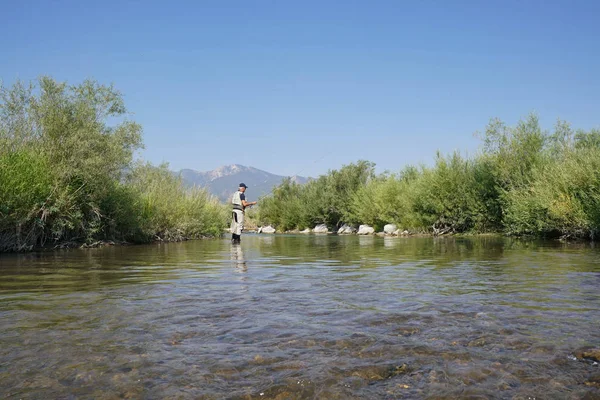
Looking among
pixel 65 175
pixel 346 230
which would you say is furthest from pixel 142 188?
pixel 346 230

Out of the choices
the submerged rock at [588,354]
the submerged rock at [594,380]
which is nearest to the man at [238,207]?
the submerged rock at [588,354]

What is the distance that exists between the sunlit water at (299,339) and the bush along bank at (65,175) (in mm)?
11614

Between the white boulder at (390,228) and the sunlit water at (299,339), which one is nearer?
the sunlit water at (299,339)

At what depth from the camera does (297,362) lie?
4.22 metres

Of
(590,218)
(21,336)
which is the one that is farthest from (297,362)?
(590,218)

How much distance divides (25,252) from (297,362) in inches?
740

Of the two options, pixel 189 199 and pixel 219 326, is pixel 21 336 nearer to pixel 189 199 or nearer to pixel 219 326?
pixel 219 326

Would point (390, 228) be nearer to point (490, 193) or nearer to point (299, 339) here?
point (490, 193)

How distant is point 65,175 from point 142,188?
12246mm

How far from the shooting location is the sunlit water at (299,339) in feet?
12.0

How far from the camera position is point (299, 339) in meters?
4.96

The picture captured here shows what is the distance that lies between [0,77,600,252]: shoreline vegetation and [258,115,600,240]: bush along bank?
3.8 inches

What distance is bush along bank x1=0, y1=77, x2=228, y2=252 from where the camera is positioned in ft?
62.9

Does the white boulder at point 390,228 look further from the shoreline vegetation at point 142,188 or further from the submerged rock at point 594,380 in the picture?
the submerged rock at point 594,380
